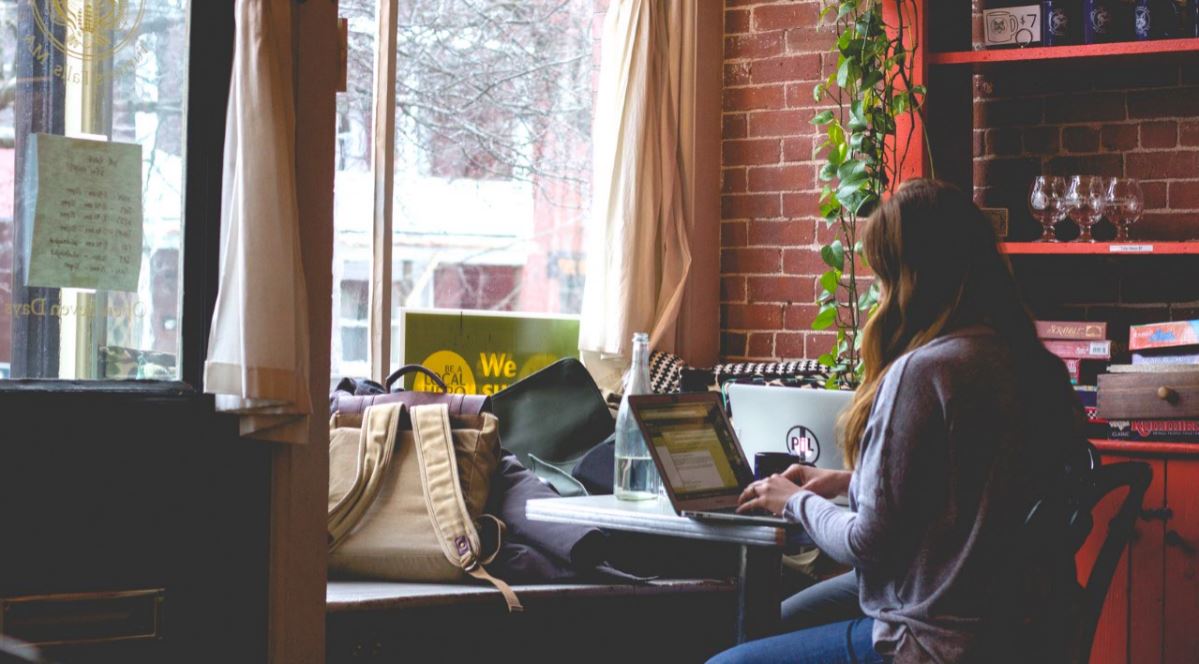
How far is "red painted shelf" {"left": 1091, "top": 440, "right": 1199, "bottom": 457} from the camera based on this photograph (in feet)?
10.2

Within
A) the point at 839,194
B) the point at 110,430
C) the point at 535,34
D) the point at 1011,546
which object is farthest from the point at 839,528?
the point at 535,34

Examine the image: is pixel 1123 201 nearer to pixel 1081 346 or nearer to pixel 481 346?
pixel 1081 346

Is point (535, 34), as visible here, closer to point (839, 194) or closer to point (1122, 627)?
point (839, 194)

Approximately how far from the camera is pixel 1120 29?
3471 millimetres

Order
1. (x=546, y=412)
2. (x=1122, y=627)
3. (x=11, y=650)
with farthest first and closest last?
(x=546, y=412) → (x=1122, y=627) → (x=11, y=650)

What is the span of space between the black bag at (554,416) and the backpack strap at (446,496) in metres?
0.46

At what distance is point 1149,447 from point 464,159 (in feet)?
6.66

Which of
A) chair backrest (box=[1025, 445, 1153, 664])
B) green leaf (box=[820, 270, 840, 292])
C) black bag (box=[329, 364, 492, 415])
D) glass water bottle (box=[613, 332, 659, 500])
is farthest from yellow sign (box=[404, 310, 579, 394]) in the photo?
chair backrest (box=[1025, 445, 1153, 664])

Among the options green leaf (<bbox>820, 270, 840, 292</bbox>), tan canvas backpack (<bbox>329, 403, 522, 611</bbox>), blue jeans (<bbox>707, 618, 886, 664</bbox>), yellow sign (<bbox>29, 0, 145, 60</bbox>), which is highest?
yellow sign (<bbox>29, 0, 145, 60</bbox>)

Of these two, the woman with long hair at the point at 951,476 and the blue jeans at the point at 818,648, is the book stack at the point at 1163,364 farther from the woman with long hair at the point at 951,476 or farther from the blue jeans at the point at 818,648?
the blue jeans at the point at 818,648

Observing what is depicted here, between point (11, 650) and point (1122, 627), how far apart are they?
287cm

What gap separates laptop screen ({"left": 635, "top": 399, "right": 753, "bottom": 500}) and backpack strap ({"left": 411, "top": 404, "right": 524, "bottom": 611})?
1.73 feet

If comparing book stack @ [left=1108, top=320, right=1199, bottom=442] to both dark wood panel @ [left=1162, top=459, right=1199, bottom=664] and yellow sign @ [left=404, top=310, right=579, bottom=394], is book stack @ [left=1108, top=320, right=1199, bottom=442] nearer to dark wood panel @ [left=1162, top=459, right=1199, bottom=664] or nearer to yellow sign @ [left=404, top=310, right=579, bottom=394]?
dark wood panel @ [left=1162, top=459, right=1199, bottom=664]

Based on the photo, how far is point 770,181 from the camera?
410 cm
